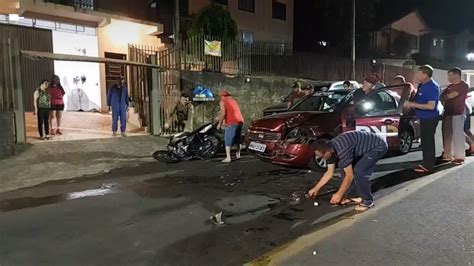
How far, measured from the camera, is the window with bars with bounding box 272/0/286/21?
27328 mm

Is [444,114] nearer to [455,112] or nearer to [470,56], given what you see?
[455,112]

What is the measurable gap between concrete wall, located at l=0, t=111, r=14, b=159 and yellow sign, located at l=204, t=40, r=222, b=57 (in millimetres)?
7228

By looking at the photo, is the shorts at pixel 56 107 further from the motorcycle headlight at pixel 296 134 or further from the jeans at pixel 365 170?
the jeans at pixel 365 170

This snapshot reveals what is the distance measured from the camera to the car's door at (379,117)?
8219mm

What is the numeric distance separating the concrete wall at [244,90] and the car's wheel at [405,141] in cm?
638

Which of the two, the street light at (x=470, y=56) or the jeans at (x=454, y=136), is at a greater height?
the street light at (x=470, y=56)

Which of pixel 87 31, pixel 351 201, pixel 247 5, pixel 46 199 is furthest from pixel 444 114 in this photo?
pixel 247 5

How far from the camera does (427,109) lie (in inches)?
279

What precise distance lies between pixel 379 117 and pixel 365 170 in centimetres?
318

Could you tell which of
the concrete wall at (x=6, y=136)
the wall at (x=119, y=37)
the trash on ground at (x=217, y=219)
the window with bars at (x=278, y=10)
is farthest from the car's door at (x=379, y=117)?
the window with bars at (x=278, y=10)

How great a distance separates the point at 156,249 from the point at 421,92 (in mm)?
5240

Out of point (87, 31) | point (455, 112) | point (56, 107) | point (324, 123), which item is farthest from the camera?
point (87, 31)

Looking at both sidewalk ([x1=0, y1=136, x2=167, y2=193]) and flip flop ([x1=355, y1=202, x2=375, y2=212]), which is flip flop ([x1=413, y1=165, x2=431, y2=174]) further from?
sidewalk ([x1=0, y1=136, x2=167, y2=193])

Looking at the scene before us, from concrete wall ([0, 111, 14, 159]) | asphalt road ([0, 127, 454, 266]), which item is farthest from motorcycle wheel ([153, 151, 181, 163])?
concrete wall ([0, 111, 14, 159])
